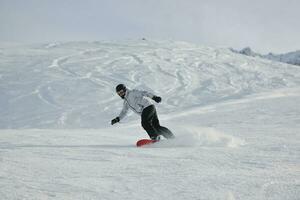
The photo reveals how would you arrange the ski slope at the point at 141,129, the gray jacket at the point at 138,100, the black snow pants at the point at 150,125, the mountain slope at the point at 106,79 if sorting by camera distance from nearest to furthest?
the ski slope at the point at 141,129, the black snow pants at the point at 150,125, the gray jacket at the point at 138,100, the mountain slope at the point at 106,79

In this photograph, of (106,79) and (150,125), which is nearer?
(150,125)

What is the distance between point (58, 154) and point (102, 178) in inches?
71.5

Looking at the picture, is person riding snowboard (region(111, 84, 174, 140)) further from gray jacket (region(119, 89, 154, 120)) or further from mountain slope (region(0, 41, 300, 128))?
mountain slope (region(0, 41, 300, 128))

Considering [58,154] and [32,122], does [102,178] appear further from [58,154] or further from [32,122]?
[32,122]

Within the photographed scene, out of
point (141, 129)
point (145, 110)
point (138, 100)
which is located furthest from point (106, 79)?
point (145, 110)

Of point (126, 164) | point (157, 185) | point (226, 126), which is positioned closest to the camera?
point (157, 185)

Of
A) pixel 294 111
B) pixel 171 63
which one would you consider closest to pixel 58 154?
pixel 294 111

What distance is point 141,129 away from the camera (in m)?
12.7

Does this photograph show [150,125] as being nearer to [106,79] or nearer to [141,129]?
[141,129]

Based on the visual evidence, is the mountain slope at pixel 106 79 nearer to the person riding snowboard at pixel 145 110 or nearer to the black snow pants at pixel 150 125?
the person riding snowboard at pixel 145 110

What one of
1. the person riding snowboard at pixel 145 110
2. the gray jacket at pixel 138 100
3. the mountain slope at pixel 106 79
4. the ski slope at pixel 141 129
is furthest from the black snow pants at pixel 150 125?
the mountain slope at pixel 106 79

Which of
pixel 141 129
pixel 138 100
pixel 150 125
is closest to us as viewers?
pixel 150 125

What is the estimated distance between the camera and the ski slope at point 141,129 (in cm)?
373

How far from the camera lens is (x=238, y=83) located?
25016 millimetres
